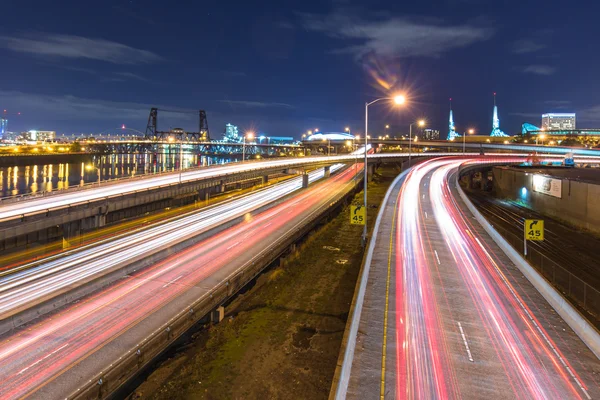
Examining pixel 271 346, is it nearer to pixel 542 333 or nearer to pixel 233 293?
pixel 233 293

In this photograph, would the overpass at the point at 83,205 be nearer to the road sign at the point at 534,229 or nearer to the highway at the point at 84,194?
the highway at the point at 84,194

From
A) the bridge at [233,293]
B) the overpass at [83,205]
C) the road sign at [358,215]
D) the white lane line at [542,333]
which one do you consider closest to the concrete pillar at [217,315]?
the bridge at [233,293]

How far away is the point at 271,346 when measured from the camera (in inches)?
→ 684

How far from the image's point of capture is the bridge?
37.7 feet

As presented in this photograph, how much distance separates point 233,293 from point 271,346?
3.63 metres

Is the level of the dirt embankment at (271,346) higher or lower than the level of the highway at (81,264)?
lower

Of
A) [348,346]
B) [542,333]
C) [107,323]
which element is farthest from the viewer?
[107,323]

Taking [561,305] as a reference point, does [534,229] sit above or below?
above

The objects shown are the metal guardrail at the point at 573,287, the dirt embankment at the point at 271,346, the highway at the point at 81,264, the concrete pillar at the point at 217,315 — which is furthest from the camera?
the concrete pillar at the point at 217,315

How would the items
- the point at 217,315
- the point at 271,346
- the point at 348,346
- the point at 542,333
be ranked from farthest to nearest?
the point at 217,315 → the point at 271,346 → the point at 542,333 → the point at 348,346

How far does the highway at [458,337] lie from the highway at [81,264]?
14524 millimetres

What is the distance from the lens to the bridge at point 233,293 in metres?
11.5

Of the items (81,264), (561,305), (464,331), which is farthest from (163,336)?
(561,305)

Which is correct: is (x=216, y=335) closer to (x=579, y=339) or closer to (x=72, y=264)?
(x=72, y=264)
